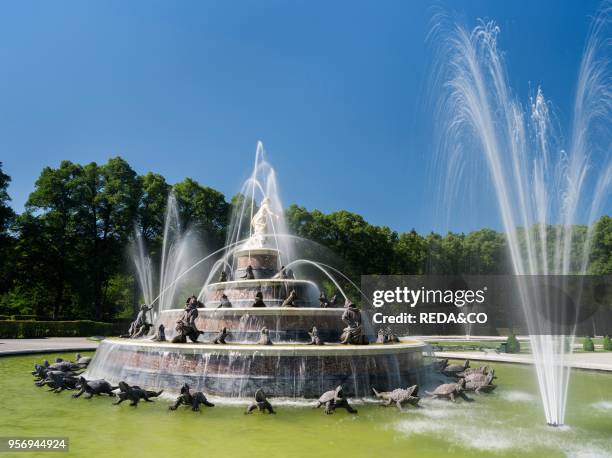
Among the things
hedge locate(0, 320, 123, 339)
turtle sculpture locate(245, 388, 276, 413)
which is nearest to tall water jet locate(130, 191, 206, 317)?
hedge locate(0, 320, 123, 339)

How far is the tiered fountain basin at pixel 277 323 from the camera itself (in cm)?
1861

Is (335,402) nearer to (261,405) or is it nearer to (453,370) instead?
(261,405)

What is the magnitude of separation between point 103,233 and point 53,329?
43.4 feet

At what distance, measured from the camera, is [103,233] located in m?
56.6

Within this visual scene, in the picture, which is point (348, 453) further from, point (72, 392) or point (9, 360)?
point (9, 360)

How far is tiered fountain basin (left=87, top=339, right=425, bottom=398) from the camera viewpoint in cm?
1521

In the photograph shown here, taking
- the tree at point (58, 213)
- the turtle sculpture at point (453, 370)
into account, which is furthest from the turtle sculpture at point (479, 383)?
the tree at point (58, 213)

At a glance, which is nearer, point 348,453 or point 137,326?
point 348,453

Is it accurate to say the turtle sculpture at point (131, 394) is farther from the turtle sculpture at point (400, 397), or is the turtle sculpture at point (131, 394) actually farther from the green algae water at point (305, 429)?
the turtle sculpture at point (400, 397)

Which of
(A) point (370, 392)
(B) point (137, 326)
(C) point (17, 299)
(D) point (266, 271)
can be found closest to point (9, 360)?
(B) point (137, 326)

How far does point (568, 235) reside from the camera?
17312 mm

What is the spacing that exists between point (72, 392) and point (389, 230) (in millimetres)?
59962

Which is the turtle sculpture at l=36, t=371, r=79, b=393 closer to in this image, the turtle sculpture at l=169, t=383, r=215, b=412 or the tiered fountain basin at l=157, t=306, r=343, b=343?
the tiered fountain basin at l=157, t=306, r=343, b=343

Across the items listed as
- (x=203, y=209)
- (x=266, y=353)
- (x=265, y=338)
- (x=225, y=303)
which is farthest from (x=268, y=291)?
(x=203, y=209)
